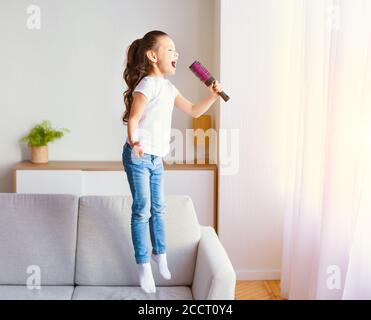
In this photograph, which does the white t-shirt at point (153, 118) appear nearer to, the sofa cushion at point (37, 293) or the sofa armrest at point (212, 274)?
the sofa armrest at point (212, 274)

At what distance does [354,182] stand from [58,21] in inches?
105

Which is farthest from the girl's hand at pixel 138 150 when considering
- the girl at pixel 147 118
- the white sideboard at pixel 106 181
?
the white sideboard at pixel 106 181

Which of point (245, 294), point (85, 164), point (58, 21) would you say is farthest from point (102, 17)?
point (245, 294)

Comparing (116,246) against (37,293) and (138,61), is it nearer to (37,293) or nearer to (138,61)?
(37,293)

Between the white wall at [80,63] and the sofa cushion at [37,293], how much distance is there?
1816mm

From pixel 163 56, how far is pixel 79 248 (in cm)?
128

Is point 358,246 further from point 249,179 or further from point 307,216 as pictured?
point 249,179

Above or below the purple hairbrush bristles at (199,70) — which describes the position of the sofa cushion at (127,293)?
below

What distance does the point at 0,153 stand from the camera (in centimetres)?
453

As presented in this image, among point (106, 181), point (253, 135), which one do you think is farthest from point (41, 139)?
point (253, 135)

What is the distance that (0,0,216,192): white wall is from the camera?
442cm

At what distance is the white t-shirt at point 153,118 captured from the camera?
2.05m

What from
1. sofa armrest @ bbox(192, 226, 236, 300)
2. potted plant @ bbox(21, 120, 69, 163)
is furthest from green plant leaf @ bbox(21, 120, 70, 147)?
sofa armrest @ bbox(192, 226, 236, 300)

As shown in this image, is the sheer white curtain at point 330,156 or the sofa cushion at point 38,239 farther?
the sofa cushion at point 38,239
